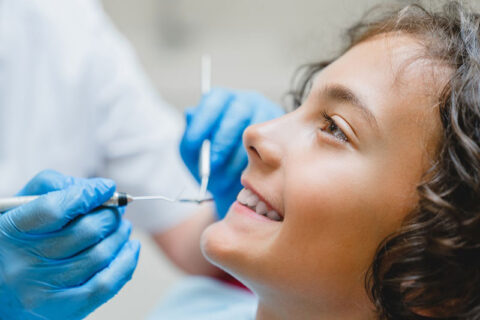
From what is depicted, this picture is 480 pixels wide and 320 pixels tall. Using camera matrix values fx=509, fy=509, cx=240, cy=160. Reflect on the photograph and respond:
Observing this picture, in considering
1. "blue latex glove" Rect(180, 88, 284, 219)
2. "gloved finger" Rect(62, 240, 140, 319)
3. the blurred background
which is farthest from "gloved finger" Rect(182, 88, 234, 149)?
the blurred background

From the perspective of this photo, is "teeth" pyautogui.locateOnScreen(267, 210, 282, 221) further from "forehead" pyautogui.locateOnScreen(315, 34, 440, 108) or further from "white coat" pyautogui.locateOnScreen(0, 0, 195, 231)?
"white coat" pyautogui.locateOnScreen(0, 0, 195, 231)

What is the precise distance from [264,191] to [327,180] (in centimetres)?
11

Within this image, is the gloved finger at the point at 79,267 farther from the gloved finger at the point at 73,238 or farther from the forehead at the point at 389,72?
the forehead at the point at 389,72

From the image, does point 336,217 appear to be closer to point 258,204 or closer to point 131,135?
point 258,204

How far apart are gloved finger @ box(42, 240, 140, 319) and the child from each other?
0.53 feet

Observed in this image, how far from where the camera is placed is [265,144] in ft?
2.93

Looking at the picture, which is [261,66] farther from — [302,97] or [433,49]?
[433,49]

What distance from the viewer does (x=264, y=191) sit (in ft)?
2.90

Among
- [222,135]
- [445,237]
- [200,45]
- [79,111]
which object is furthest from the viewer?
[200,45]

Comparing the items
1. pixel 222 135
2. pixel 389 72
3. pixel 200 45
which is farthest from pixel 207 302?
pixel 200 45

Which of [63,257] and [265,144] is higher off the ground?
[265,144]

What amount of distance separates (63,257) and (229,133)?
0.48 m

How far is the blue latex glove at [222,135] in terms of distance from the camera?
1.19m

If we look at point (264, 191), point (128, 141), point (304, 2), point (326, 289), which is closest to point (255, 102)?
point (128, 141)
